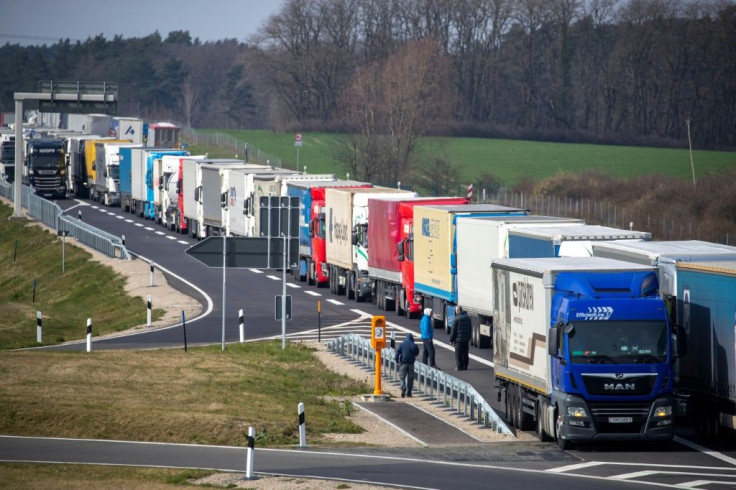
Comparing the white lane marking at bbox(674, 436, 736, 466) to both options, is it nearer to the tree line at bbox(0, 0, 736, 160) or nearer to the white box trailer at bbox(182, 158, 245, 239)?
the white box trailer at bbox(182, 158, 245, 239)

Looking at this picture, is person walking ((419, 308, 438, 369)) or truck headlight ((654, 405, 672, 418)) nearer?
truck headlight ((654, 405, 672, 418))

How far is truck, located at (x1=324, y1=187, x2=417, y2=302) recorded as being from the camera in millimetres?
48344

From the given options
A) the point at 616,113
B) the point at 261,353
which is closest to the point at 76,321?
the point at 261,353

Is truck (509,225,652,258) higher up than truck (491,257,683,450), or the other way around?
truck (509,225,652,258)

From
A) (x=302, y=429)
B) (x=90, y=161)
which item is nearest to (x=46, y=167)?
(x=90, y=161)

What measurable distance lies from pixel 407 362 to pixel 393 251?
15.4 m

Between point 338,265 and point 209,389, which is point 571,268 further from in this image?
point 338,265

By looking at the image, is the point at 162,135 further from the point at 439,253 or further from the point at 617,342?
the point at 617,342

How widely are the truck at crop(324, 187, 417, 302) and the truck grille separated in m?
25.0

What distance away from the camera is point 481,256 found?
37.0 meters

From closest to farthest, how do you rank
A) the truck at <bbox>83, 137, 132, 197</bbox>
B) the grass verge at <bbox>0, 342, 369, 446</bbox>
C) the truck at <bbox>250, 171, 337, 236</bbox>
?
1. the grass verge at <bbox>0, 342, 369, 446</bbox>
2. the truck at <bbox>250, 171, 337, 236</bbox>
3. the truck at <bbox>83, 137, 132, 197</bbox>

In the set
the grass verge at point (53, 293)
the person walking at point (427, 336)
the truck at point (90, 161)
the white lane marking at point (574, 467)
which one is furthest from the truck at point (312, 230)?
the truck at point (90, 161)

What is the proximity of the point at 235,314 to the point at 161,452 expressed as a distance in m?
25.3

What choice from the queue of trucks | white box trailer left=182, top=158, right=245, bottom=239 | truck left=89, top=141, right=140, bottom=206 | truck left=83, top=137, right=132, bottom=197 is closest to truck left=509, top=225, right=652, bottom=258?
the queue of trucks
